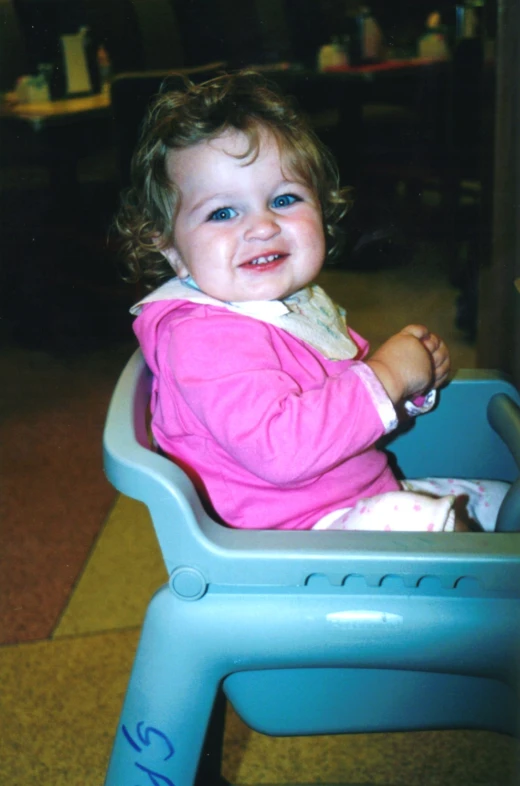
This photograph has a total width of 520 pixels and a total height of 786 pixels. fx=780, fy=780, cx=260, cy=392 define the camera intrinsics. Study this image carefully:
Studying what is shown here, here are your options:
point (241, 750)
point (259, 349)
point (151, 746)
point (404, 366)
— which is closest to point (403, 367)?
point (404, 366)

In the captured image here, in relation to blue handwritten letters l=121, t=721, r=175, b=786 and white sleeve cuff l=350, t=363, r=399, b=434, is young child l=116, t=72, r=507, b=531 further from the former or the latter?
blue handwritten letters l=121, t=721, r=175, b=786

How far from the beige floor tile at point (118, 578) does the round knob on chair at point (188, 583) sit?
0.50 meters

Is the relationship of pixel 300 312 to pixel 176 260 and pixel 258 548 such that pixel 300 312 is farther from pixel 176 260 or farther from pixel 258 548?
pixel 258 548

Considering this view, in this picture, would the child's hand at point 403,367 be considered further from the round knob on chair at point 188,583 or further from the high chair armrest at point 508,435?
the round knob on chair at point 188,583

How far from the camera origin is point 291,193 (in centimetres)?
71

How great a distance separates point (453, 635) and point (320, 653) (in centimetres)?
9

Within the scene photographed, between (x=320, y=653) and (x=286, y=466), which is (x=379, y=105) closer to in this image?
(x=286, y=466)

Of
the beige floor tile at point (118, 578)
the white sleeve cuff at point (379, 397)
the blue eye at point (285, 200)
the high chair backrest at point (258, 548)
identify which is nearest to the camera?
the high chair backrest at point (258, 548)

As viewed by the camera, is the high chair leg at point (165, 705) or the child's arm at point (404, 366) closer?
the high chair leg at point (165, 705)

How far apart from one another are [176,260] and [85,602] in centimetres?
52

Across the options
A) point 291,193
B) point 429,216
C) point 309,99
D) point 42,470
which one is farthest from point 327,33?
point 42,470

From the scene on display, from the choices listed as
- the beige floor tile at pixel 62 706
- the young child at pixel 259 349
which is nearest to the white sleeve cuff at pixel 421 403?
the young child at pixel 259 349

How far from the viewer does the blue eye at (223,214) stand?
69 cm

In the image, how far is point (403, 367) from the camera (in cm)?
66
